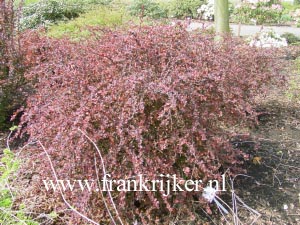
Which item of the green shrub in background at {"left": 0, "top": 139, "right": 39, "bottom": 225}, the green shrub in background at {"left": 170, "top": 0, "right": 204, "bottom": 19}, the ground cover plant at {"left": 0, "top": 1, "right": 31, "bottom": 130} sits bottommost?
the green shrub in background at {"left": 170, "top": 0, "right": 204, "bottom": 19}

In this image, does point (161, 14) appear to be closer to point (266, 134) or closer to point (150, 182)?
point (266, 134)

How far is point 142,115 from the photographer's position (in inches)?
96.0

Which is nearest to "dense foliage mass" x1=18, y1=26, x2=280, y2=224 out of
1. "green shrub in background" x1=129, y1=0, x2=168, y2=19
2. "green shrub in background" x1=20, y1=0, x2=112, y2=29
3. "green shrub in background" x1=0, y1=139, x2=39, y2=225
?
"green shrub in background" x1=0, y1=139, x2=39, y2=225

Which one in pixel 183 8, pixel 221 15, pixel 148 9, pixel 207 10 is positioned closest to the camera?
pixel 221 15

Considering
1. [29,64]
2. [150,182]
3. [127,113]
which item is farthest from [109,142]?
[29,64]

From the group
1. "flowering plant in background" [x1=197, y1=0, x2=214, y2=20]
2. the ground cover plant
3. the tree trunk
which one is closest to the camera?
the ground cover plant

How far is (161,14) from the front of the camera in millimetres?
11422

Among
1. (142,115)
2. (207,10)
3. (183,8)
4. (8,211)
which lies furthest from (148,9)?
(8,211)

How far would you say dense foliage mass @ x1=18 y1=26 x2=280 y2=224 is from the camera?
241 centimetres

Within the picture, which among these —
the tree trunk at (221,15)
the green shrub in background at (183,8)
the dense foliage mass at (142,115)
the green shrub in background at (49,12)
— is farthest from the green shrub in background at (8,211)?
the green shrub in background at (183,8)

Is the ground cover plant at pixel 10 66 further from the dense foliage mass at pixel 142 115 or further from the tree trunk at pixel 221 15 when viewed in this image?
the tree trunk at pixel 221 15

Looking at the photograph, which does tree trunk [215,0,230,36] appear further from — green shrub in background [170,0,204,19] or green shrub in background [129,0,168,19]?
green shrub in background [170,0,204,19]

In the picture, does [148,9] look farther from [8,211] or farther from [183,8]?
[8,211]

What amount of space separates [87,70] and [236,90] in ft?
3.74
